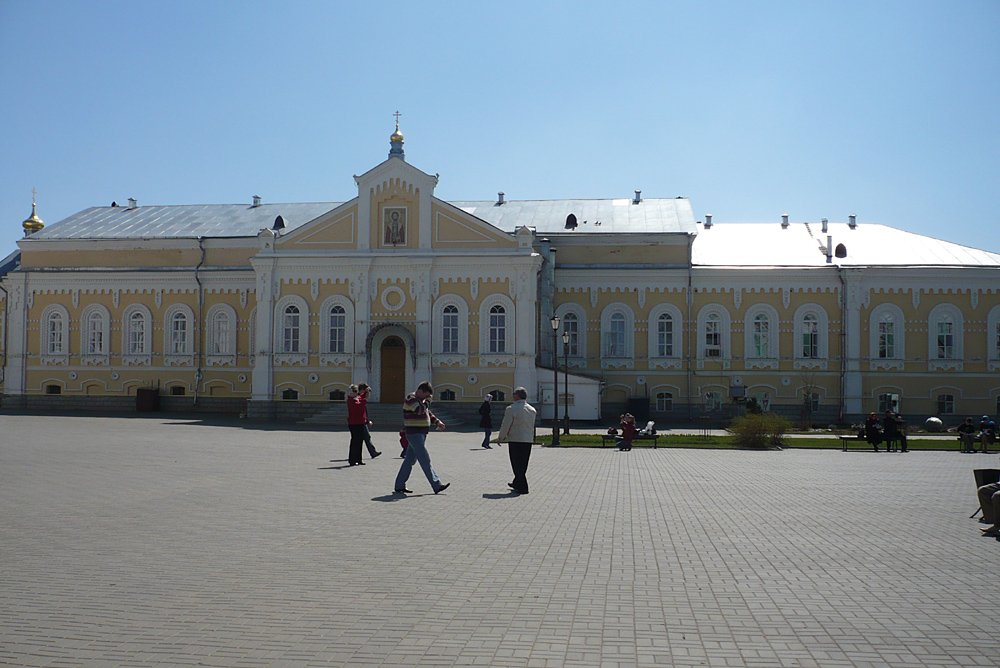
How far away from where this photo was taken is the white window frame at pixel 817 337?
43719mm

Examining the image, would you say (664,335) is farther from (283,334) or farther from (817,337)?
(283,334)

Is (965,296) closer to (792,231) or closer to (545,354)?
(792,231)

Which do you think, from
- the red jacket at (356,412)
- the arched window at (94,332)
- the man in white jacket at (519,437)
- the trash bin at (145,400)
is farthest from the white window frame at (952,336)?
the arched window at (94,332)

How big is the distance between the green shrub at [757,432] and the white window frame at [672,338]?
53.2 ft

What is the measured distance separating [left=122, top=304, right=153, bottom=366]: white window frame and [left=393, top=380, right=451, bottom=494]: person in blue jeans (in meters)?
34.7

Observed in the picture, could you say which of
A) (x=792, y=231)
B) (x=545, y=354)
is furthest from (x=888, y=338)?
(x=545, y=354)

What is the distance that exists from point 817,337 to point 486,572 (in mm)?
38581

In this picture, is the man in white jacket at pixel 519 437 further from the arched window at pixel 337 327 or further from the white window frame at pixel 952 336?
the white window frame at pixel 952 336

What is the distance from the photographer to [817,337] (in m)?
44.0

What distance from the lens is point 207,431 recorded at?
3161 cm

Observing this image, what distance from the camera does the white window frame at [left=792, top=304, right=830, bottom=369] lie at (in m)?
43.7

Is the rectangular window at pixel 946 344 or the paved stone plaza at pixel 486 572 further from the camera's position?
the rectangular window at pixel 946 344

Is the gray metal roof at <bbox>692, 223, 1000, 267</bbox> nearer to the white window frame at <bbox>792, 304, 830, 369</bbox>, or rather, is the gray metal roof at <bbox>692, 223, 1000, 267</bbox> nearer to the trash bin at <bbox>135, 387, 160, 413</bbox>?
the white window frame at <bbox>792, 304, 830, 369</bbox>

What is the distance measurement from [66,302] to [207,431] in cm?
2036
